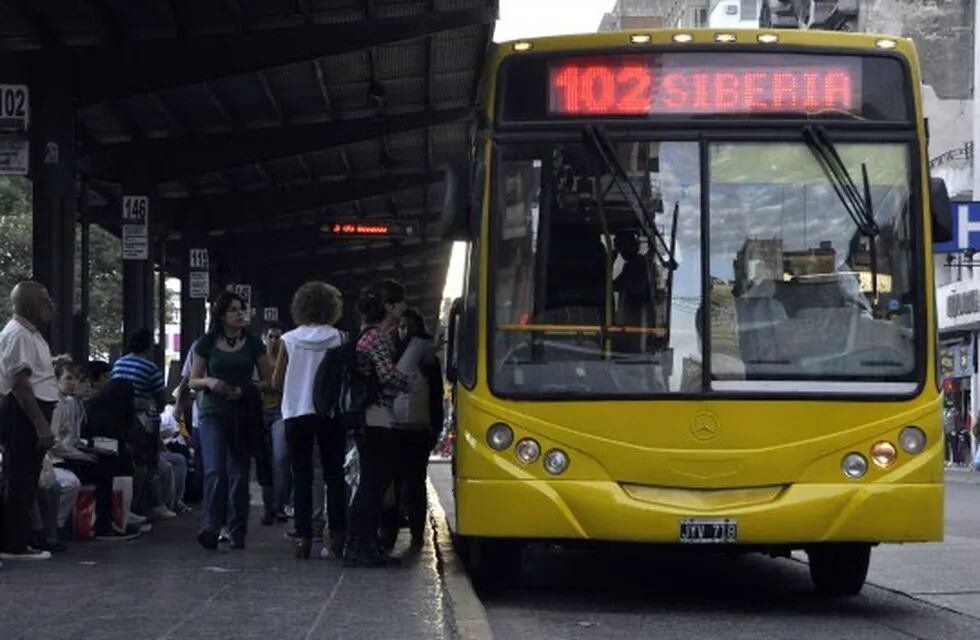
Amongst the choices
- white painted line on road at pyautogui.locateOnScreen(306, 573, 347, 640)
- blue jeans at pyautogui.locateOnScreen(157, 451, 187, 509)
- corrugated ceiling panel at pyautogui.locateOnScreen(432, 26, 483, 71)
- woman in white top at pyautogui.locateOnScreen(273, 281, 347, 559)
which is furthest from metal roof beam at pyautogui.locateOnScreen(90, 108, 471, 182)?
white painted line on road at pyautogui.locateOnScreen(306, 573, 347, 640)

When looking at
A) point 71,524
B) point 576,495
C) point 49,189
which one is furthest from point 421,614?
point 49,189

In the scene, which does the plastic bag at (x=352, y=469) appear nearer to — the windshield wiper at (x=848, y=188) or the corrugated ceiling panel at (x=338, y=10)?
the windshield wiper at (x=848, y=188)

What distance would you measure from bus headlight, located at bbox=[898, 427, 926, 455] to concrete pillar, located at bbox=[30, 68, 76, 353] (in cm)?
1346

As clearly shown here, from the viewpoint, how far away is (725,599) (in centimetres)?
1218

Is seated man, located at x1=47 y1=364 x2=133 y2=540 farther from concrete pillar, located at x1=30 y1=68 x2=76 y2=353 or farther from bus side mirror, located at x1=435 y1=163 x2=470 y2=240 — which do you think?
concrete pillar, located at x1=30 y1=68 x2=76 y2=353

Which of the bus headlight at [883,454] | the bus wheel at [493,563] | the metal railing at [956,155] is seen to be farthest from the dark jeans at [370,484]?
the metal railing at [956,155]

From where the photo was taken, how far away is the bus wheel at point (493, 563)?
11.6 m

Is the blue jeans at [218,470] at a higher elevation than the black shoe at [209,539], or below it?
higher

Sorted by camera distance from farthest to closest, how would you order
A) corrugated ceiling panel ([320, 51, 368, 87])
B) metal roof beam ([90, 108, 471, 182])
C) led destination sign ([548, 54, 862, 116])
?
metal roof beam ([90, 108, 471, 182]), corrugated ceiling panel ([320, 51, 368, 87]), led destination sign ([548, 54, 862, 116])

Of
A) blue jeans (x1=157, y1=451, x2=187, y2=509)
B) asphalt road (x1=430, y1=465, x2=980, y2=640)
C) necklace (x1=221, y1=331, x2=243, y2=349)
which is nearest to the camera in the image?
asphalt road (x1=430, y1=465, x2=980, y2=640)

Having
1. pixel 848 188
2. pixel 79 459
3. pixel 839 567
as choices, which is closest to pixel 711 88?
pixel 848 188

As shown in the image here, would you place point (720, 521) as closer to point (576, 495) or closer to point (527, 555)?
point (576, 495)

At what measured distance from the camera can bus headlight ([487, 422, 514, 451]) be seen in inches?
428

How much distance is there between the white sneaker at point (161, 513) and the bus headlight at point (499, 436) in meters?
7.07
